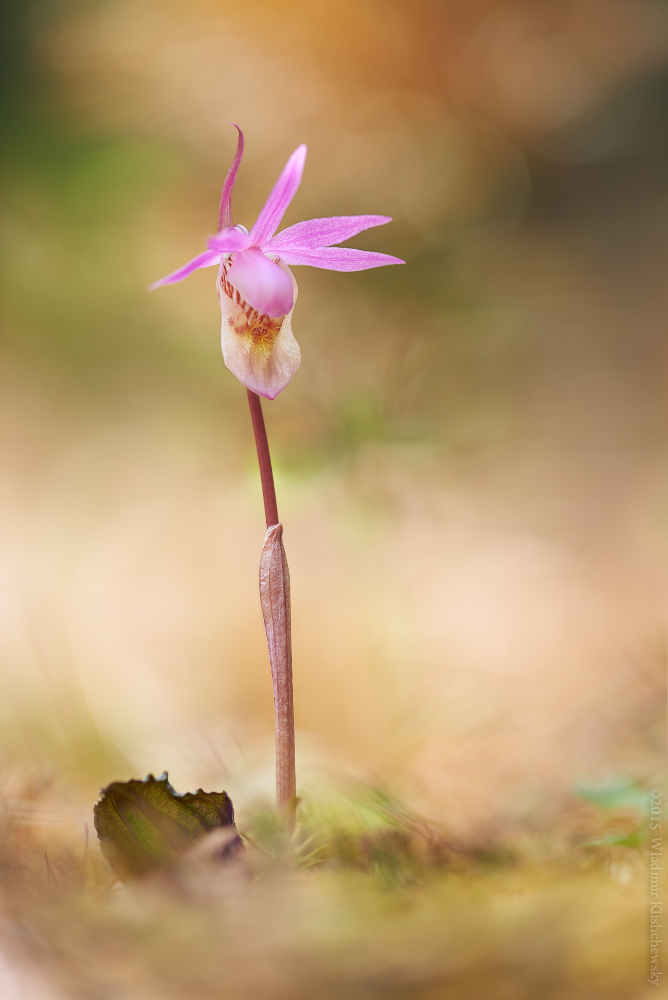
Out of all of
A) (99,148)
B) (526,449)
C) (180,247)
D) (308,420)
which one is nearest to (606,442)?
(526,449)

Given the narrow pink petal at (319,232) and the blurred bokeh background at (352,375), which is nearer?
the narrow pink petal at (319,232)

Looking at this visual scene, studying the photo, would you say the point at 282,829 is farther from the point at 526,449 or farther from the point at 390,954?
the point at 526,449

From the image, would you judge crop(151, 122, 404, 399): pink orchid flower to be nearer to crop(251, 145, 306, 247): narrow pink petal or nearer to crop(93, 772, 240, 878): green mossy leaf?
crop(251, 145, 306, 247): narrow pink petal

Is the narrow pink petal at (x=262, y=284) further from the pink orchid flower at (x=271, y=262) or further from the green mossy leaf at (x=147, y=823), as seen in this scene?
the green mossy leaf at (x=147, y=823)

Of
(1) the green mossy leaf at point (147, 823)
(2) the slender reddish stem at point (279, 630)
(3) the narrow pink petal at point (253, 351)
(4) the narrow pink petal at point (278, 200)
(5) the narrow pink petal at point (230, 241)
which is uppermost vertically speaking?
(4) the narrow pink petal at point (278, 200)

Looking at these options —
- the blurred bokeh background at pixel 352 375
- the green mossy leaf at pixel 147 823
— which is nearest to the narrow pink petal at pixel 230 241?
the green mossy leaf at pixel 147 823

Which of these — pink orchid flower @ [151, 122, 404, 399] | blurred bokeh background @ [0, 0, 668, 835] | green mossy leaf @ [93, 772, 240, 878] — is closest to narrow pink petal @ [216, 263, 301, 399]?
pink orchid flower @ [151, 122, 404, 399]

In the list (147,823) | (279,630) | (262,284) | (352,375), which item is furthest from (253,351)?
(352,375)

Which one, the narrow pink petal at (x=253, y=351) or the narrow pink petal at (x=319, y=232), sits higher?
the narrow pink petal at (x=319, y=232)
